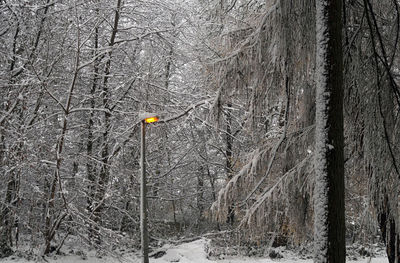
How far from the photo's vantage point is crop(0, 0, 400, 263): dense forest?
4297 millimetres

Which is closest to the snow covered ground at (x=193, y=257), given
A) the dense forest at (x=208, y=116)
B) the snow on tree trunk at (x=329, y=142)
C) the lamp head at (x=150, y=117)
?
the dense forest at (x=208, y=116)

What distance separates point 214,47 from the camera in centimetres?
683

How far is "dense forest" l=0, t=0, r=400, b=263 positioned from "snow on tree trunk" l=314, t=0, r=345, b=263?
0.01 m

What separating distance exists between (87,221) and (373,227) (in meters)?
6.22

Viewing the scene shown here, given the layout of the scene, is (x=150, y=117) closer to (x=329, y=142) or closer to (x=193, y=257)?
(x=329, y=142)

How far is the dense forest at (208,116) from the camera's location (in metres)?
4.30

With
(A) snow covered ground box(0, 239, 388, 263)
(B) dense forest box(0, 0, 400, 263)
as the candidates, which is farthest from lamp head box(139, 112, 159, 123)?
(A) snow covered ground box(0, 239, 388, 263)

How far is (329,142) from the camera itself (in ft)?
12.8

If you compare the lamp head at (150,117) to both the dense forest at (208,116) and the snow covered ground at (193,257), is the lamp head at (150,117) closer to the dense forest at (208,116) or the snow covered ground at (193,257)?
the dense forest at (208,116)

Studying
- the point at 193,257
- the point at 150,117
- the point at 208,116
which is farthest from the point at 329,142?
the point at 193,257

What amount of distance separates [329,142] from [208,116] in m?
2.77

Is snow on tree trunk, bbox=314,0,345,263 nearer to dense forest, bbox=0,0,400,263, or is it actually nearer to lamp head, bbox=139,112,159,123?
dense forest, bbox=0,0,400,263

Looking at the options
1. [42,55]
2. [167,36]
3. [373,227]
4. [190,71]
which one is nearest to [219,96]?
[373,227]

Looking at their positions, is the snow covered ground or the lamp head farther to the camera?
the snow covered ground
